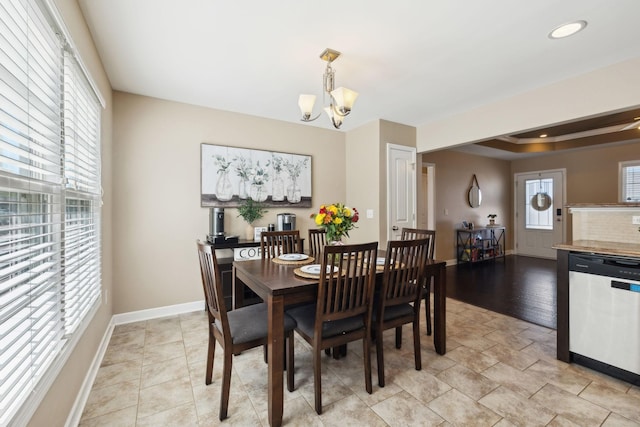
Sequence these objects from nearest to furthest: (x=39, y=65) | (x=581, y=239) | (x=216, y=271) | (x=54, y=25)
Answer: (x=39, y=65), (x=54, y=25), (x=216, y=271), (x=581, y=239)

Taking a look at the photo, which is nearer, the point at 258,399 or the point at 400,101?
the point at 258,399

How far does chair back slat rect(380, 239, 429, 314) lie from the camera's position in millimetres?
1973

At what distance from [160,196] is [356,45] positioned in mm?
2589

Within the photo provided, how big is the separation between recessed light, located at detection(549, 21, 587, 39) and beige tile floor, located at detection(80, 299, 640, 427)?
2511 mm

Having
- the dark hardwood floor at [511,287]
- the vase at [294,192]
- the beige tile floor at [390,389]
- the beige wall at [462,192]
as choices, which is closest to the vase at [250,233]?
the vase at [294,192]

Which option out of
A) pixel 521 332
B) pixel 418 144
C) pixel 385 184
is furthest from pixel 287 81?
pixel 521 332

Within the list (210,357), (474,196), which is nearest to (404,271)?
(210,357)

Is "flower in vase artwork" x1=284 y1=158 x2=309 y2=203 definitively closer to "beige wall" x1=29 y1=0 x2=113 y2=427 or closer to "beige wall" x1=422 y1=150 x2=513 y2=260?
"beige wall" x1=29 y1=0 x2=113 y2=427

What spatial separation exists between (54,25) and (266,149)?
8.41 feet

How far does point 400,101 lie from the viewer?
3447 millimetres

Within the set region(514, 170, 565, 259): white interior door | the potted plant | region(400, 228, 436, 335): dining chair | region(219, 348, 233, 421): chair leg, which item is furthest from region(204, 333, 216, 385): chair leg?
region(514, 170, 565, 259): white interior door

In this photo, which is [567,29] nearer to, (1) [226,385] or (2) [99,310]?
(1) [226,385]

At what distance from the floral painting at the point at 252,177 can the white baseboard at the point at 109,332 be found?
1.25m

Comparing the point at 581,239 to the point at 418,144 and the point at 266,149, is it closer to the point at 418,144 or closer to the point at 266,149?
the point at 418,144
